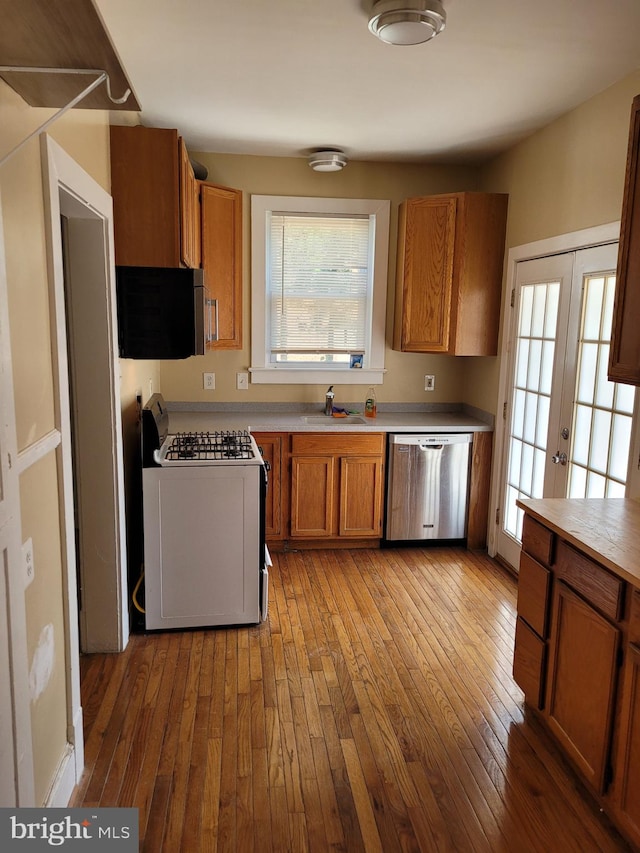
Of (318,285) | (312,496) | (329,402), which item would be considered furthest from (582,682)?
(318,285)

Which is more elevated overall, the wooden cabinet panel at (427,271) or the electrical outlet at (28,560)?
the wooden cabinet panel at (427,271)

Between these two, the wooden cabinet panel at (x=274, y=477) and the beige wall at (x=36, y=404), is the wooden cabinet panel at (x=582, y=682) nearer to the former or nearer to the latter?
the beige wall at (x=36, y=404)

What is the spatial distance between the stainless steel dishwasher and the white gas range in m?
1.35

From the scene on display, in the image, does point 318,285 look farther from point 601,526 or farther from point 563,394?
point 601,526

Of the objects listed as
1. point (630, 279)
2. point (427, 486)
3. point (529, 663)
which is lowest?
point (529, 663)

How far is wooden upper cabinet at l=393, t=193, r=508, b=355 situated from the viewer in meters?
3.99

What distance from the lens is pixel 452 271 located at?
13.4 feet

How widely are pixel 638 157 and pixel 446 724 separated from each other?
2.26 metres

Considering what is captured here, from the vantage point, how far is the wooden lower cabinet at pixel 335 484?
13.3 feet

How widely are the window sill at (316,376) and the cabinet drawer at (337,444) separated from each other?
65 cm

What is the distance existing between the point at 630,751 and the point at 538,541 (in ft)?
2.43

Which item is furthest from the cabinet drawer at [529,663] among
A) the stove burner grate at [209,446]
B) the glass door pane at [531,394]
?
the stove burner grate at [209,446]

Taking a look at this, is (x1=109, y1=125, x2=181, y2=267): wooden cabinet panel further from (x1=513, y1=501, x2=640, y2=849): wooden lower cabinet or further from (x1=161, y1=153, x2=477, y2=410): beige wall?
(x1=513, y1=501, x2=640, y2=849): wooden lower cabinet

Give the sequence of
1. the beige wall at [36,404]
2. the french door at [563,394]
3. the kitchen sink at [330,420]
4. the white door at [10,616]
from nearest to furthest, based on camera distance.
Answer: the white door at [10,616], the beige wall at [36,404], the french door at [563,394], the kitchen sink at [330,420]
